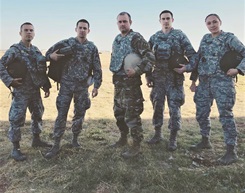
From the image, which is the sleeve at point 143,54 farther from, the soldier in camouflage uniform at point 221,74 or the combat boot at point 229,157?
the combat boot at point 229,157

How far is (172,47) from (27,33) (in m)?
2.91

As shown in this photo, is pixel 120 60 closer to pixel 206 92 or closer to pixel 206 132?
pixel 206 92

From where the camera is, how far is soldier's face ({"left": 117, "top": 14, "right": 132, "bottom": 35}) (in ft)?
17.6

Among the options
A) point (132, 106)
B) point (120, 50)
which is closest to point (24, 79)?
point (120, 50)

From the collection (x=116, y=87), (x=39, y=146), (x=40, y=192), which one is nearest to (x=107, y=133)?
(x=39, y=146)

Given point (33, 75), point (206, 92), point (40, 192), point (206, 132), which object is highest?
point (33, 75)

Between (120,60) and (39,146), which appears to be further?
(39,146)

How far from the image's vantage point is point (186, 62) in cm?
597

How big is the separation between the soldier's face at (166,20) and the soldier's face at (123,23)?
0.87 metres

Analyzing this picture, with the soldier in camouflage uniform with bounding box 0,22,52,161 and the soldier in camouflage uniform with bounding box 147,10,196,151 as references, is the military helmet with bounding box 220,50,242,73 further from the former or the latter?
the soldier in camouflage uniform with bounding box 0,22,52,161

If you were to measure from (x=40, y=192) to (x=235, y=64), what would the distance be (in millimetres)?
4054

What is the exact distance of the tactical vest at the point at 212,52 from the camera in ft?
17.6

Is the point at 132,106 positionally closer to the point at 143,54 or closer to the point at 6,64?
the point at 143,54

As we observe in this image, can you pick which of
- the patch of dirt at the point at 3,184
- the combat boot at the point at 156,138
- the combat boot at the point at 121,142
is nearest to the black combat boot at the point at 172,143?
the combat boot at the point at 156,138
